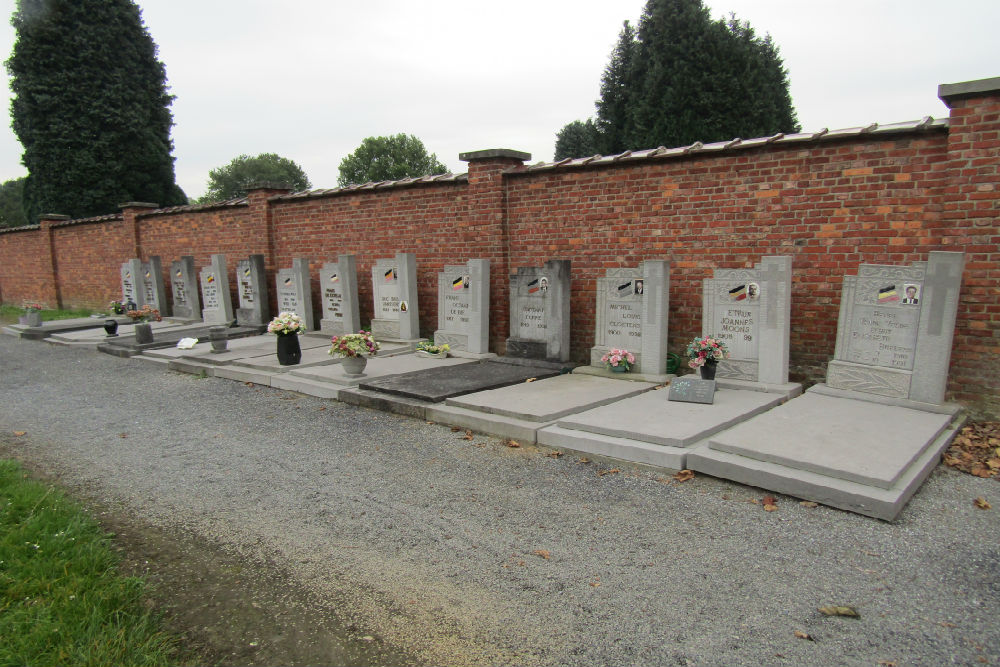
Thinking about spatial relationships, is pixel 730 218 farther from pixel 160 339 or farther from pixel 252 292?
pixel 160 339

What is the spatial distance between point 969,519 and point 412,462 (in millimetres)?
3787

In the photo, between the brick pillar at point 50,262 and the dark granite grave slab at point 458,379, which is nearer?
the dark granite grave slab at point 458,379

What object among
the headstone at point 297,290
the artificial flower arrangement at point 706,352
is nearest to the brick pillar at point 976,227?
the artificial flower arrangement at point 706,352

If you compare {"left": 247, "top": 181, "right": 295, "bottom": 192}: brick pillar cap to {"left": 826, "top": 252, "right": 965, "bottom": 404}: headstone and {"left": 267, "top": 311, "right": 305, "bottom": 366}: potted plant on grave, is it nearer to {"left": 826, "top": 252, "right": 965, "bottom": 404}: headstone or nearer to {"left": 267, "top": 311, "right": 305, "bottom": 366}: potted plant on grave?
{"left": 267, "top": 311, "right": 305, "bottom": 366}: potted plant on grave

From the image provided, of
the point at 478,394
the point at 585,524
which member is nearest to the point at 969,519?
the point at 585,524

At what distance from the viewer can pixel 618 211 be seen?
26.7ft

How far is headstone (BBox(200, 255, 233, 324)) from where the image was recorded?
12.8 m

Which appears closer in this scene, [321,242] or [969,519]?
[969,519]

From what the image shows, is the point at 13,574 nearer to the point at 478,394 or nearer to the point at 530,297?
the point at 478,394

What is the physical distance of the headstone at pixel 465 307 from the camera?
29.0ft

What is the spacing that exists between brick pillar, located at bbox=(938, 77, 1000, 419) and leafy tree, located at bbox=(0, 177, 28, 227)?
225 feet

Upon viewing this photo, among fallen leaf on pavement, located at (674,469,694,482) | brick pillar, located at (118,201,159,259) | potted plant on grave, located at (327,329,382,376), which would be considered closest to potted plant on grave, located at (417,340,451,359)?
potted plant on grave, located at (327,329,382,376)

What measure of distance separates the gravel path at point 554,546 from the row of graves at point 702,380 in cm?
25

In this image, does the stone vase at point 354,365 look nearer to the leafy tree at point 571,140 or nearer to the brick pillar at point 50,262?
the brick pillar at point 50,262
